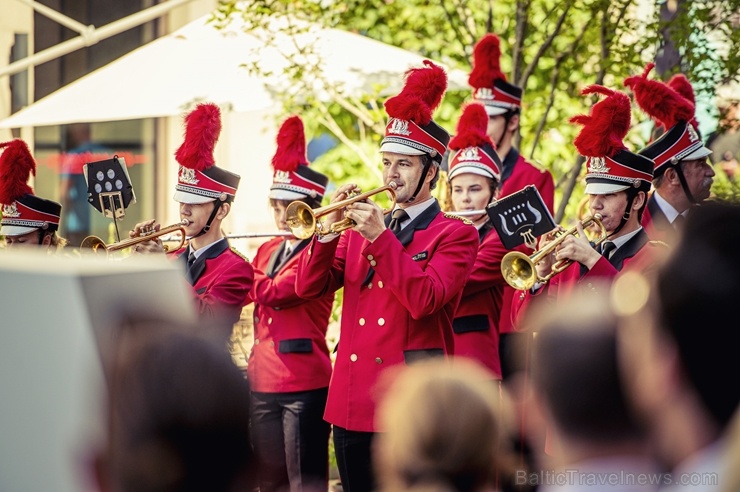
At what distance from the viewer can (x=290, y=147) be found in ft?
20.4

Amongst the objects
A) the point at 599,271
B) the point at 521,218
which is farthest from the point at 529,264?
the point at 599,271

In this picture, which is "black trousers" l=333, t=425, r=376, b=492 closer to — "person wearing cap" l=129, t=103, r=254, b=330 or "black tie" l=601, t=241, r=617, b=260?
"person wearing cap" l=129, t=103, r=254, b=330

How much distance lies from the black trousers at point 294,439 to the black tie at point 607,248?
1.54 metres

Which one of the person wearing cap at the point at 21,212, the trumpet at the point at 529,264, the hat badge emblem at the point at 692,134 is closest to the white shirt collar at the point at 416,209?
the trumpet at the point at 529,264

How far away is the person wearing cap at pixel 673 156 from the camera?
5.88 metres

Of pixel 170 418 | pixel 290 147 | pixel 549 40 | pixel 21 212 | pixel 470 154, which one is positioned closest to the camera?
pixel 170 418

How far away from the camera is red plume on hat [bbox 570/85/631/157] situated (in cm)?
521

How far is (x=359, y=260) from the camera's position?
499 centimetres

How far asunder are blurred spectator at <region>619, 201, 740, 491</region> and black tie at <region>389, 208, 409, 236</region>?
292 cm

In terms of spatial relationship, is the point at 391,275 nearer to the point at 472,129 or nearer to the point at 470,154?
the point at 470,154

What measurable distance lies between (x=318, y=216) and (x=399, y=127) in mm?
538

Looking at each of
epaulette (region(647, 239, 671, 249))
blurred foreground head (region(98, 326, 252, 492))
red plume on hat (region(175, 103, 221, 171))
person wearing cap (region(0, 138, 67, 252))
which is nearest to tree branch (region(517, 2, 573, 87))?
red plume on hat (region(175, 103, 221, 171))

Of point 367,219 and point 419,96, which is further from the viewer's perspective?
point 419,96

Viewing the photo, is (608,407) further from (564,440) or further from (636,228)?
(636,228)
